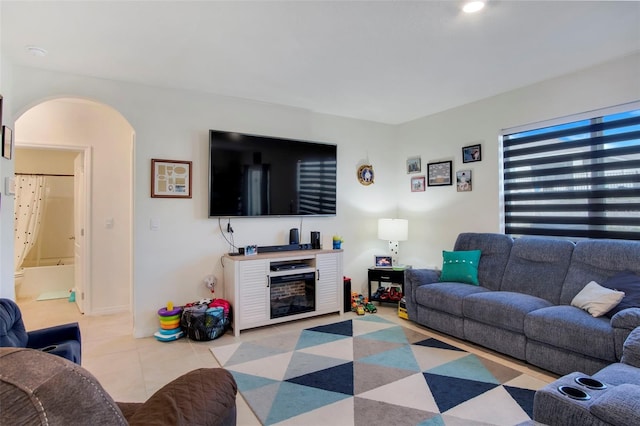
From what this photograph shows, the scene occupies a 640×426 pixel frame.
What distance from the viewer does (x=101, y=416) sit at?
0.75 m

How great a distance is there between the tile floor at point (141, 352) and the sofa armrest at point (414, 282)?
0.59 ft

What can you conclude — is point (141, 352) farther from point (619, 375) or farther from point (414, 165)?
point (414, 165)

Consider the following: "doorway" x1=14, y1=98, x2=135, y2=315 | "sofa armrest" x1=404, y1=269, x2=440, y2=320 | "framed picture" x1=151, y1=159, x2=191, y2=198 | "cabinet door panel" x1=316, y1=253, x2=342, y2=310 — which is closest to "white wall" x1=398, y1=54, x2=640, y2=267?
"sofa armrest" x1=404, y1=269, x2=440, y2=320

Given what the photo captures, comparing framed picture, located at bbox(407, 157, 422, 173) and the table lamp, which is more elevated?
framed picture, located at bbox(407, 157, 422, 173)

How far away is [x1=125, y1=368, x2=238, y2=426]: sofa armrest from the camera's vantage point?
3.71 ft

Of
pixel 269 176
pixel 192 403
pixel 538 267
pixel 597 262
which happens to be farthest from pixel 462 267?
pixel 192 403

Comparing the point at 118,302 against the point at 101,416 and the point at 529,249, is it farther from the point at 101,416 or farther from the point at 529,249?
the point at 529,249

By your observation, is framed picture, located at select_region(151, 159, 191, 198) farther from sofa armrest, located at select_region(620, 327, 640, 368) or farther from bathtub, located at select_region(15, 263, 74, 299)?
sofa armrest, located at select_region(620, 327, 640, 368)

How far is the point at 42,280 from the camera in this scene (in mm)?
5176

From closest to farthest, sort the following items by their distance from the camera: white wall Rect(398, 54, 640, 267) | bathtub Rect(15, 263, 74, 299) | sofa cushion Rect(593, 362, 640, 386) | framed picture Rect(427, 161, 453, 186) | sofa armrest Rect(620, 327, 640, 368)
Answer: sofa cushion Rect(593, 362, 640, 386) → sofa armrest Rect(620, 327, 640, 368) → white wall Rect(398, 54, 640, 267) → framed picture Rect(427, 161, 453, 186) → bathtub Rect(15, 263, 74, 299)

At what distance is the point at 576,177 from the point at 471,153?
113 centimetres

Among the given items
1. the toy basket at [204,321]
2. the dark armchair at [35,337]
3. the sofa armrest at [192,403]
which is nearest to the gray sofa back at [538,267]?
the toy basket at [204,321]

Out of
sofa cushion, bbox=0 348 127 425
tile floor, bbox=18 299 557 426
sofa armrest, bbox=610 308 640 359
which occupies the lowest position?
tile floor, bbox=18 299 557 426

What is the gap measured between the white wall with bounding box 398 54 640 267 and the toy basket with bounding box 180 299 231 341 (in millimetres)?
2790
